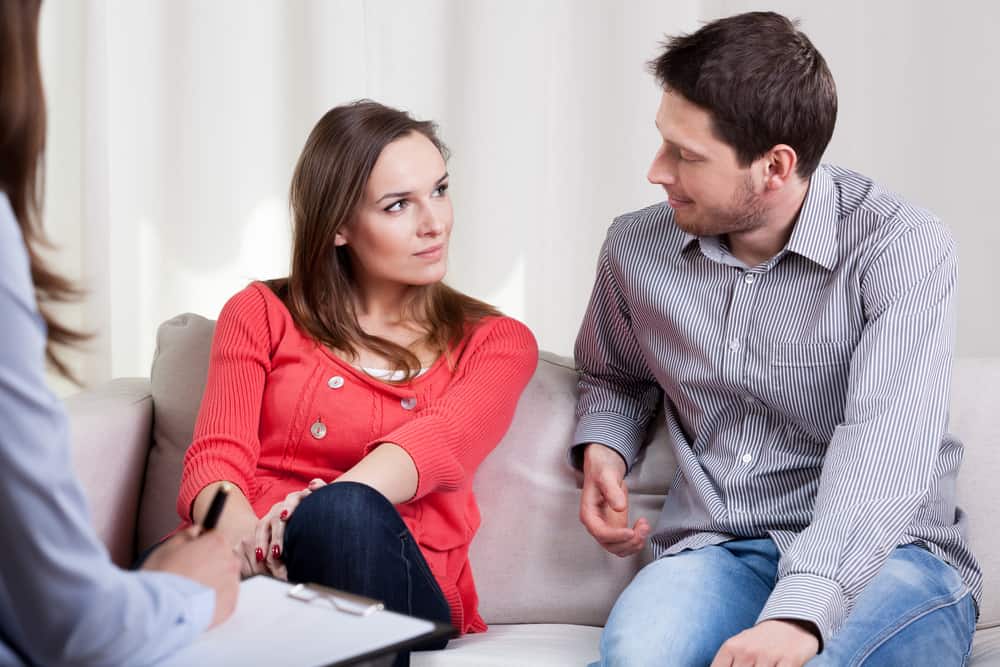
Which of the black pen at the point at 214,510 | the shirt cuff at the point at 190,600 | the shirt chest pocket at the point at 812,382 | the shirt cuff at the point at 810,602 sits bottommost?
the shirt cuff at the point at 810,602

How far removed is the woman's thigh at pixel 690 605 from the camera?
139cm

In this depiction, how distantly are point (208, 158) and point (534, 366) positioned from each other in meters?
1.36

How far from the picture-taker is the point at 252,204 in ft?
9.25

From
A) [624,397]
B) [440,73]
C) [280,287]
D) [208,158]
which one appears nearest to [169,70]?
[208,158]

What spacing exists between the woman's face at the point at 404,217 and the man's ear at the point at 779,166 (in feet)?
1.60

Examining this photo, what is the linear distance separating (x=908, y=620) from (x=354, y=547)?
0.69m

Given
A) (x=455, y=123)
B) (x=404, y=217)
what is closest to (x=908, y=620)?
(x=404, y=217)

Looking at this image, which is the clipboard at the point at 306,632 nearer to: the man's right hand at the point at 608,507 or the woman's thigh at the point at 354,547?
the woman's thigh at the point at 354,547

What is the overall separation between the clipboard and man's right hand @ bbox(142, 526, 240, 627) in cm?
2

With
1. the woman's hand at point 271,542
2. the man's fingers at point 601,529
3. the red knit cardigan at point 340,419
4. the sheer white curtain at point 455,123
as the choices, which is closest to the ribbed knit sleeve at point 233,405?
the red knit cardigan at point 340,419

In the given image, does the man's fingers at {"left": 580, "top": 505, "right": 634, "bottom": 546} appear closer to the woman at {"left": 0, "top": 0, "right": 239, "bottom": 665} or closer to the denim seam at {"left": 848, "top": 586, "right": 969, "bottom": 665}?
the denim seam at {"left": 848, "top": 586, "right": 969, "bottom": 665}

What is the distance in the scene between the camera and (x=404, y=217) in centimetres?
173

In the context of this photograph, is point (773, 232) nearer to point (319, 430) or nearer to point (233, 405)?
point (319, 430)

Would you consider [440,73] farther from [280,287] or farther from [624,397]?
[624,397]
